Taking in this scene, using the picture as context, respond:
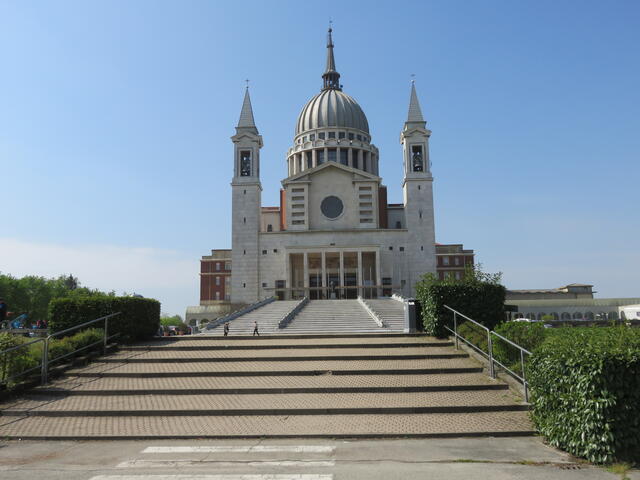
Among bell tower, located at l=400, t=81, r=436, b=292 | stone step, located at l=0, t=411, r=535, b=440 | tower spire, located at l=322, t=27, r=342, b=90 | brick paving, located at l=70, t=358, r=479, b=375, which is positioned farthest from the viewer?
tower spire, located at l=322, t=27, r=342, b=90

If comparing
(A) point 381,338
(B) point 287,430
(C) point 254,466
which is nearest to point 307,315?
(A) point 381,338

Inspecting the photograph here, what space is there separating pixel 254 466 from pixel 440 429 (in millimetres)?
3500

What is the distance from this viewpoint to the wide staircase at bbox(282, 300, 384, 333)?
2445cm

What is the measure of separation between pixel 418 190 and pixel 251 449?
151 feet

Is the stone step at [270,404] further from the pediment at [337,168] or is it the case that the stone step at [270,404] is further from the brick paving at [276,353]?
the pediment at [337,168]

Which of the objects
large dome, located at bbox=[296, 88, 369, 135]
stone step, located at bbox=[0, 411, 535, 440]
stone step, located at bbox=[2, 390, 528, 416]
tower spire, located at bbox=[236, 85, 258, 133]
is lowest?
stone step, located at bbox=[0, 411, 535, 440]

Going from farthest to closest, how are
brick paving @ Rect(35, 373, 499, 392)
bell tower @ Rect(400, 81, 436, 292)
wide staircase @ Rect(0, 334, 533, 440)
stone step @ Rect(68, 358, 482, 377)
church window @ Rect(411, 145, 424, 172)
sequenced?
church window @ Rect(411, 145, 424, 172), bell tower @ Rect(400, 81, 436, 292), stone step @ Rect(68, 358, 482, 377), brick paving @ Rect(35, 373, 499, 392), wide staircase @ Rect(0, 334, 533, 440)

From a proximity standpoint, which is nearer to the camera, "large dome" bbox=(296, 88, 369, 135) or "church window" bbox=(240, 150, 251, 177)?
"church window" bbox=(240, 150, 251, 177)

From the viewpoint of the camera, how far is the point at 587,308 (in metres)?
60.3

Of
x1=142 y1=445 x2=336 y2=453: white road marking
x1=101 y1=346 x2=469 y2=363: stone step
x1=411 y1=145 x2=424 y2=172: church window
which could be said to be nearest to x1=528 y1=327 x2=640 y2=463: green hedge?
x1=142 y1=445 x2=336 y2=453: white road marking

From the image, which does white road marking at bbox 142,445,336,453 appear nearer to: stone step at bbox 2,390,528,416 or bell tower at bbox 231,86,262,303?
stone step at bbox 2,390,528,416

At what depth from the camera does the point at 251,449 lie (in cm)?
801

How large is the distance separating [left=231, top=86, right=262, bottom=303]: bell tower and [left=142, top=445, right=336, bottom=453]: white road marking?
4171 centimetres

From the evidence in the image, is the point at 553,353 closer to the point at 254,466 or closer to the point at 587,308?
the point at 254,466
